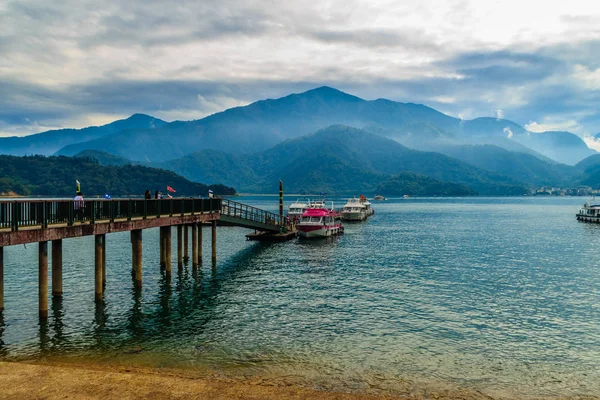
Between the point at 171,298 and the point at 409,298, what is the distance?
18.8m

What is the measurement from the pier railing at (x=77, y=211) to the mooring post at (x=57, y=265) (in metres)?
1.60

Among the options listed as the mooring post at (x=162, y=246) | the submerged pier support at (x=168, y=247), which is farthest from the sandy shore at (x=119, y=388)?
the mooring post at (x=162, y=246)

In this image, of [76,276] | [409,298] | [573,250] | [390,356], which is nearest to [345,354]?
[390,356]

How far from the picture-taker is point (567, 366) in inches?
920

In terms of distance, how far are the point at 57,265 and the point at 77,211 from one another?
3787 millimetres

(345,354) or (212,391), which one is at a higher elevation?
(212,391)

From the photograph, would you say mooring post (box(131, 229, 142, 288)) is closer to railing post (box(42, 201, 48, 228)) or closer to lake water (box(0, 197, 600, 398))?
lake water (box(0, 197, 600, 398))

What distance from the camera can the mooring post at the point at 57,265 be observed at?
30766 millimetres

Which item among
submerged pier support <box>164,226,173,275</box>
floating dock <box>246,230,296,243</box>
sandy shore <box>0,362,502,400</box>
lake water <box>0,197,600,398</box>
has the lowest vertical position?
lake water <box>0,197,600,398</box>

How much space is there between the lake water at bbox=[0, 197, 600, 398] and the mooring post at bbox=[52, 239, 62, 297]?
0.97 meters

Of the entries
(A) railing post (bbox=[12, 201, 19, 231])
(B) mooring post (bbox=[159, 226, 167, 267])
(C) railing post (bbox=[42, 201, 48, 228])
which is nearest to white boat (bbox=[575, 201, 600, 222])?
(B) mooring post (bbox=[159, 226, 167, 267])

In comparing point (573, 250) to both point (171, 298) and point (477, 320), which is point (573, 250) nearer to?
point (477, 320)

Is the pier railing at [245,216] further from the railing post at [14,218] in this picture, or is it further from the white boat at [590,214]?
the white boat at [590,214]

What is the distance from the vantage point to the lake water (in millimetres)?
22312
